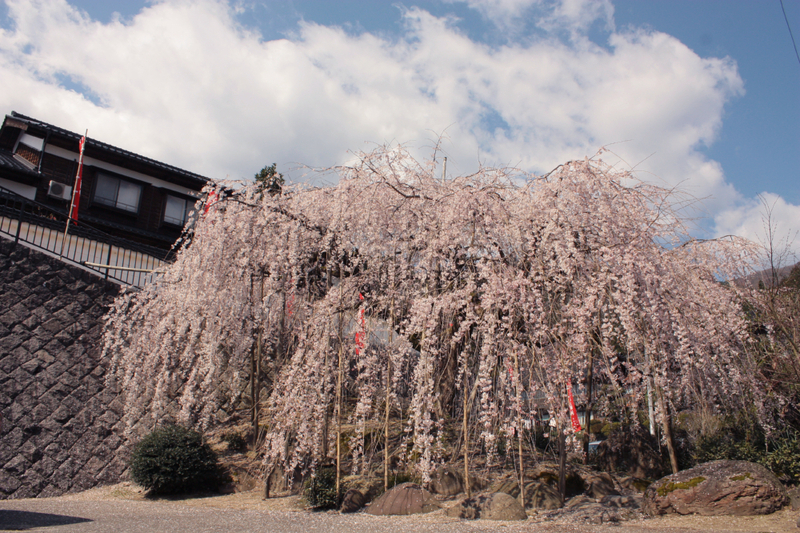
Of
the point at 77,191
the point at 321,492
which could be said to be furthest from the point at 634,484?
the point at 77,191

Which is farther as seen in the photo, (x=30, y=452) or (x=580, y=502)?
(x=30, y=452)

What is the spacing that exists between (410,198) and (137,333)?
19.8 feet

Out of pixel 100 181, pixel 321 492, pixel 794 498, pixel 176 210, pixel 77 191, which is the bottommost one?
pixel 321 492

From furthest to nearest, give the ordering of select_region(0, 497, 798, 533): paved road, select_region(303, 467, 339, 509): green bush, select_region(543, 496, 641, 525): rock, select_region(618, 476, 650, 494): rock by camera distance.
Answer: select_region(618, 476, 650, 494): rock, select_region(303, 467, 339, 509): green bush, select_region(543, 496, 641, 525): rock, select_region(0, 497, 798, 533): paved road

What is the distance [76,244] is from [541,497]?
11.5 metres

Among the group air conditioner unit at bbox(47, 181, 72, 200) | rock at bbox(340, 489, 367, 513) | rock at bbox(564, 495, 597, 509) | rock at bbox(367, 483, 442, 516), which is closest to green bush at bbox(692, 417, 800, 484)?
rock at bbox(564, 495, 597, 509)

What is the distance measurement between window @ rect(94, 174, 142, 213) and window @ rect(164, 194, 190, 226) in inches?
40.8

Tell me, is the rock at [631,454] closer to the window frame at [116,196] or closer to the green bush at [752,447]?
the green bush at [752,447]

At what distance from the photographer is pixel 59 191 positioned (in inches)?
597

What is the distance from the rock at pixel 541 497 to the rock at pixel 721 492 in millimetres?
1104

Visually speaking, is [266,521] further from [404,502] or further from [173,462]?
[173,462]

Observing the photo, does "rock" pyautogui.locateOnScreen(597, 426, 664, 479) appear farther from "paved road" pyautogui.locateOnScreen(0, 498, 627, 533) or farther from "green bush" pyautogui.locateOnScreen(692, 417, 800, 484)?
"paved road" pyautogui.locateOnScreen(0, 498, 627, 533)

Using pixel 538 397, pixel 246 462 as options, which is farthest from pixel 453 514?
Answer: pixel 246 462

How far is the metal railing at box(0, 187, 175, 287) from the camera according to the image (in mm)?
10258
